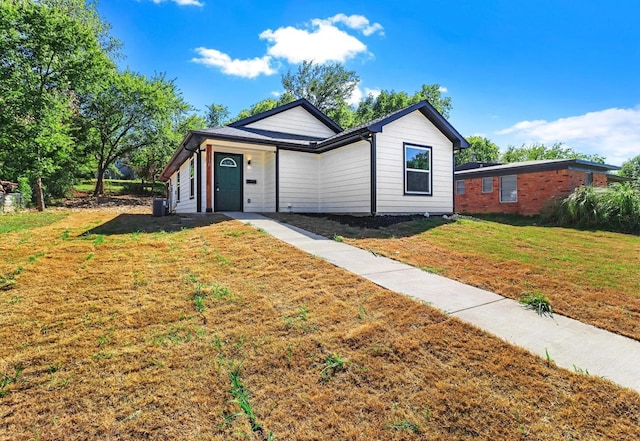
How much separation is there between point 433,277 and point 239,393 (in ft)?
10.5

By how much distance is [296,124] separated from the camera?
13680 mm

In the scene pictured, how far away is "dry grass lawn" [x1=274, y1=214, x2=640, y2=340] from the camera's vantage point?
143 inches

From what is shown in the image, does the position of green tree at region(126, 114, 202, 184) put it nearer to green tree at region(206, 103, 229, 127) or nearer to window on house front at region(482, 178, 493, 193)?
green tree at region(206, 103, 229, 127)

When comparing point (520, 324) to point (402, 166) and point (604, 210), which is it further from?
point (604, 210)

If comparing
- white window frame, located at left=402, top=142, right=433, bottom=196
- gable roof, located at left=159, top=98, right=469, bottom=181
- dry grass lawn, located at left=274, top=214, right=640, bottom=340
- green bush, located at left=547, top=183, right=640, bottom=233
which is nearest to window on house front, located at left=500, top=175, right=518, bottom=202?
green bush, located at left=547, top=183, right=640, bottom=233

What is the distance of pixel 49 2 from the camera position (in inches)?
695

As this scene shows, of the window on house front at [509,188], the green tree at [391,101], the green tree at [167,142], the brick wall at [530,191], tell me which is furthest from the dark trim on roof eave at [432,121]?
the green tree at [391,101]

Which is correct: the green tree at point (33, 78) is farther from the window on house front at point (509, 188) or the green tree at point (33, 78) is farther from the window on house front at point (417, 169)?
the window on house front at point (509, 188)

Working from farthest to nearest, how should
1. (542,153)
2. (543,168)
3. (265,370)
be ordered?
1. (542,153)
2. (543,168)
3. (265,370)

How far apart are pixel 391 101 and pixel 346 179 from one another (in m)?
27.1

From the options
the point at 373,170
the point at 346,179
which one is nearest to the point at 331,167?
the point at 346,179

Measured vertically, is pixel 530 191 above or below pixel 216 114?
below

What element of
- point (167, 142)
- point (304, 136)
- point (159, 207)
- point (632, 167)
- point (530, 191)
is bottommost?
point (159, 207)

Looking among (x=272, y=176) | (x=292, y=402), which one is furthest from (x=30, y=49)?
(x=292, y=402)
